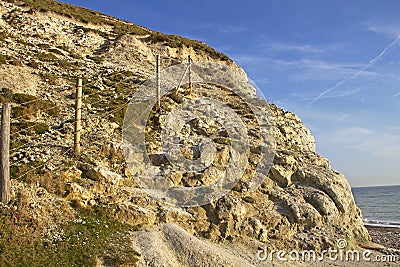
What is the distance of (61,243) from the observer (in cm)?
1050

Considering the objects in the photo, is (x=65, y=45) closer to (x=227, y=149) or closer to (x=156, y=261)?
(x=227, y=149)

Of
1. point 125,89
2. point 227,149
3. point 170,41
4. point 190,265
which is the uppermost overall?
point 170,41

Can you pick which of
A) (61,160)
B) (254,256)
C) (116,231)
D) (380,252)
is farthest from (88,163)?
(380,252)

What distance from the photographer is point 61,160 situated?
14.1 m

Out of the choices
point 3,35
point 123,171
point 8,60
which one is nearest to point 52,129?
point 123,171

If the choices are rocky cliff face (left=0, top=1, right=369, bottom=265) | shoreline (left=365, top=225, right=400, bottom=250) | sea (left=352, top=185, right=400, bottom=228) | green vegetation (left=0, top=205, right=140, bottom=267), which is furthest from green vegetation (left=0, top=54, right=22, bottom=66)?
sea (left=352, top=185, right=400, bottom=228)

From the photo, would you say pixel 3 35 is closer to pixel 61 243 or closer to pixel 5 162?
pixel 5 162

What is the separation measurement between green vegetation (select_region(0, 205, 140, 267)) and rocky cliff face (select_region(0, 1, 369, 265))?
2.26 ft

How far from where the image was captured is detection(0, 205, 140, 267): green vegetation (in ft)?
31.6

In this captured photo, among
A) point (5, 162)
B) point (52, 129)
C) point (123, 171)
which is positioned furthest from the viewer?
point (52, 129)

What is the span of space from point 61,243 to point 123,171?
5207 mm

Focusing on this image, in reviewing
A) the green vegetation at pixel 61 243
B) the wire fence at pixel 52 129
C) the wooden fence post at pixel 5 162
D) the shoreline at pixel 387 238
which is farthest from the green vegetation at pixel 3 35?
the shoreline at pixel 387 238

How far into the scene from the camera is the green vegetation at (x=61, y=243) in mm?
9641

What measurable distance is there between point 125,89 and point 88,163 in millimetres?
10595
